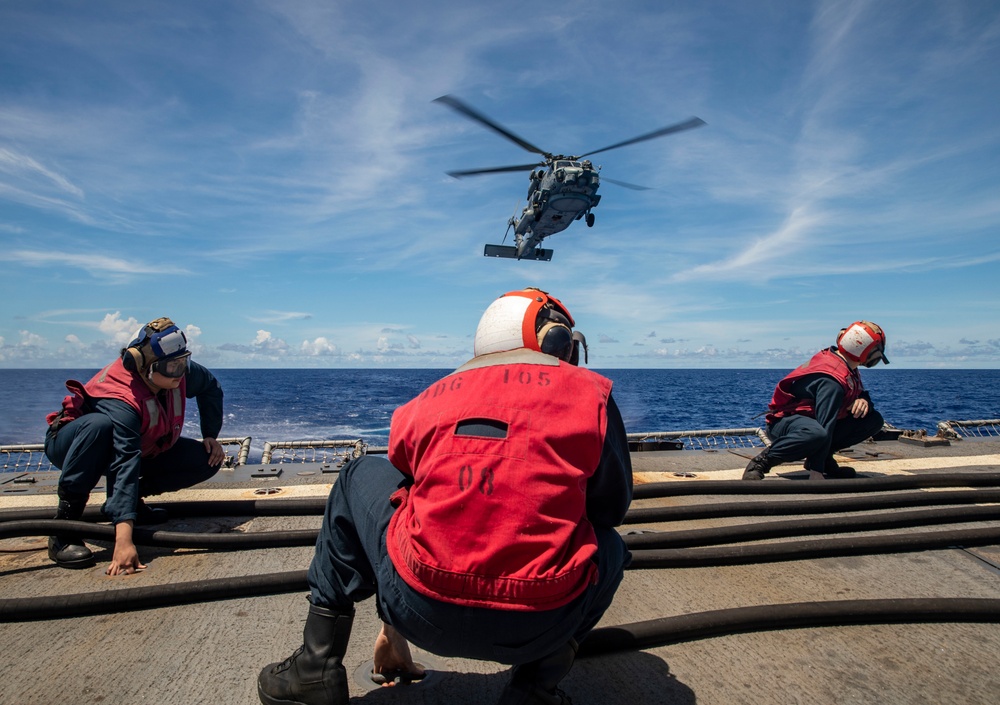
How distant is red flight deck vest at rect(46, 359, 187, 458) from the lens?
356 centimetres

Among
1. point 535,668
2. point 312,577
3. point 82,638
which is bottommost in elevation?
point 82,638

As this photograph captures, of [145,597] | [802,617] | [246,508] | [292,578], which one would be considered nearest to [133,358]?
[246,508]

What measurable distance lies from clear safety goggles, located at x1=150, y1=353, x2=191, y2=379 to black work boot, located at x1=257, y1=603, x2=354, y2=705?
241 cm

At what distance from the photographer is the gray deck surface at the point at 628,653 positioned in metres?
2.03

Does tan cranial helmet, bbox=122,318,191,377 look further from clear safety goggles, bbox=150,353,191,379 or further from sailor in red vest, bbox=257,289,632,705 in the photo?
sailor in red vest, bbox=257,289,632,705

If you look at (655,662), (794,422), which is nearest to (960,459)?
(794,422)

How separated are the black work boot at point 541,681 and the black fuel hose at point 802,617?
629mm

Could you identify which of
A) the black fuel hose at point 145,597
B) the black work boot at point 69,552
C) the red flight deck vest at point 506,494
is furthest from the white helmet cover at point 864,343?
the black work boot at point 69,552

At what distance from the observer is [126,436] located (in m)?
3.47

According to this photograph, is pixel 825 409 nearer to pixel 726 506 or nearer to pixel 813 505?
pixel 813 505

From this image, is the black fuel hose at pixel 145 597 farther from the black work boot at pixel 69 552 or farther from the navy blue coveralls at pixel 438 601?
the navy blue coveralls at pixel 438 601

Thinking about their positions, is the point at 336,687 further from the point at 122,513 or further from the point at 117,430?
the point at 117,430

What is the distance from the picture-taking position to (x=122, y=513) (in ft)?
10.6

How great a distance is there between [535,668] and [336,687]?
64 centimetres
